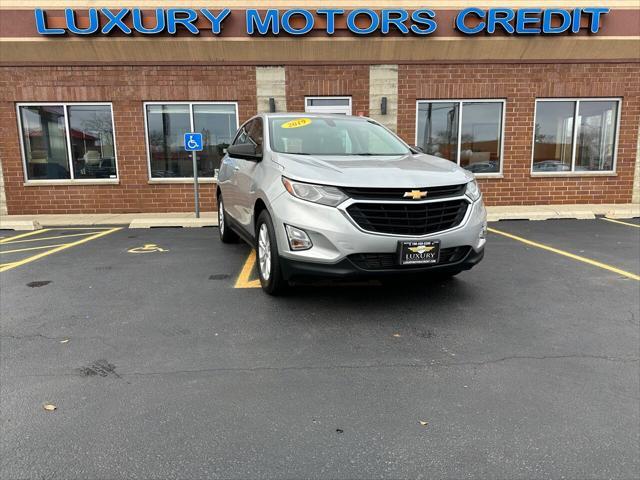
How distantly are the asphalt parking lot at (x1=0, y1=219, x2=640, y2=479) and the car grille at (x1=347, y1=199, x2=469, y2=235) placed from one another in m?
0.76

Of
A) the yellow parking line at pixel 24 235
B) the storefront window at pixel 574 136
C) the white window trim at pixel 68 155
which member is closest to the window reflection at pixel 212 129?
the white window trim at pixel 68 155

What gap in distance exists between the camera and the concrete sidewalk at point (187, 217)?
9.53 meters

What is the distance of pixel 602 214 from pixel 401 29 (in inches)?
238

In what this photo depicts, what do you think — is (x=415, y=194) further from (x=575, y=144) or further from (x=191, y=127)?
(x=575, y=144)

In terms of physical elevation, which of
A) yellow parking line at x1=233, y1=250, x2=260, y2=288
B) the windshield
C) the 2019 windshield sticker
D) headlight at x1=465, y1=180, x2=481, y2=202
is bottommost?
yellow parking line at x1=233, y1=250, x2=260, y2=288

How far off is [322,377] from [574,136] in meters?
11.5

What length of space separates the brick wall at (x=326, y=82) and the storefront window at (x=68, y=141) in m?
4.39

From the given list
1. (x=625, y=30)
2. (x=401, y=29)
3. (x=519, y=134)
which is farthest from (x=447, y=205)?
(x=625, y=30)

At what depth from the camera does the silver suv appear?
148 inches

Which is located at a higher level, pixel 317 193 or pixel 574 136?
pixel 574 136

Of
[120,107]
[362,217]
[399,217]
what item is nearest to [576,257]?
[399,217]

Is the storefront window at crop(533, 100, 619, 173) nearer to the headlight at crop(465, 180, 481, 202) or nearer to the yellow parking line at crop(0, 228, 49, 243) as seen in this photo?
the headlight at crop(465, 180, 481, 202)

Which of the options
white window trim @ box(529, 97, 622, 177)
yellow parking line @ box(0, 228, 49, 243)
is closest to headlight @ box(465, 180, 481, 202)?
yellow parking line @ box(0, 228, 49, 243)

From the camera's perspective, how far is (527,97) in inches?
A: 442
